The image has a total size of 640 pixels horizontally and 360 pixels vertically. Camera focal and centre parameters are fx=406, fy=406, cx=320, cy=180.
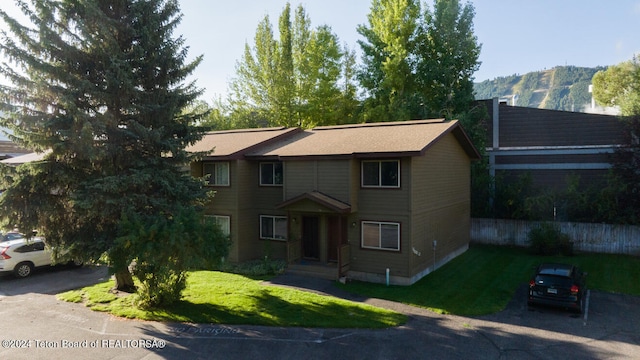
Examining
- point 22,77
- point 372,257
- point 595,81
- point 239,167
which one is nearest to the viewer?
point 22,77

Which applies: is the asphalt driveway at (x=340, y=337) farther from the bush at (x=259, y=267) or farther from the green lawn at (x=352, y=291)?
the bush at (x=259, y=267)

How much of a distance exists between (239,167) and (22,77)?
9679 millimetres

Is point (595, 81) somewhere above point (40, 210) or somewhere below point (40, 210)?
above

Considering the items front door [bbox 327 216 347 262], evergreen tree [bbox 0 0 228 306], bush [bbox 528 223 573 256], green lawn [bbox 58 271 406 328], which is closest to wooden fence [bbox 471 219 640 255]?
bush [bbox 528 223 573 256]

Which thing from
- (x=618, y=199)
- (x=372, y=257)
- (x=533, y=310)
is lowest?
(x=533, y=310)

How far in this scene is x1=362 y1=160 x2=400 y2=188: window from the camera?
1762 cm

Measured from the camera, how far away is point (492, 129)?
28969 millimetres

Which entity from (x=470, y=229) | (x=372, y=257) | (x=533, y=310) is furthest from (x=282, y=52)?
(x=533, y=310)

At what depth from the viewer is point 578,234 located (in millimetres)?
23062

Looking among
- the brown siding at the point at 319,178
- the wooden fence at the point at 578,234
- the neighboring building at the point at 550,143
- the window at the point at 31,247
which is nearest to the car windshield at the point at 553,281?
the brown siding at the point at 319,178

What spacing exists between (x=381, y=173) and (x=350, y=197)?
1.74m

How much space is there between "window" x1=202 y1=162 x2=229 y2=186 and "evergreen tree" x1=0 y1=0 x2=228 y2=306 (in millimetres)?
5087

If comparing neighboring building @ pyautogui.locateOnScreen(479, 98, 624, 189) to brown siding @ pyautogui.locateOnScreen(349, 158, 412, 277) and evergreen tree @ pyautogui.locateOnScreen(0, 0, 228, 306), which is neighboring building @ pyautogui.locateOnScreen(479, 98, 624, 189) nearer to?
brown siding @ pyautogui.locateOnScreen(349, 158, 412, 277)

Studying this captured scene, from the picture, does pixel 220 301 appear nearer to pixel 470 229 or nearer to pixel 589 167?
pixel 470 229
